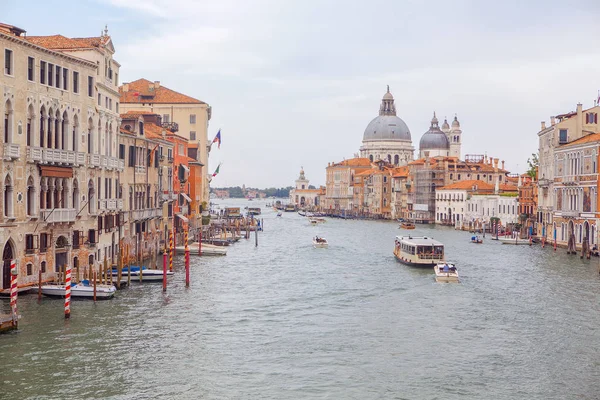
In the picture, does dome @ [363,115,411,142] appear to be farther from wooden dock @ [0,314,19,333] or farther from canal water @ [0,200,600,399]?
wooden dock @ [0,314,19,333]

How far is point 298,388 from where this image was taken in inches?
631

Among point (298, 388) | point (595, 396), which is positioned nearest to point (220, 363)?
point (298, 388)

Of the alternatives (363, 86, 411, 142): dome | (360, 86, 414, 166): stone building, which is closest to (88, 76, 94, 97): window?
(360, 86, 414, 166): stone building

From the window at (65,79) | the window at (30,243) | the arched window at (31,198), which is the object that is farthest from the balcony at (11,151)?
the window at (65,79)

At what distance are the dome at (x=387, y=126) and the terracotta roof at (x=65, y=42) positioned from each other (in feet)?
375

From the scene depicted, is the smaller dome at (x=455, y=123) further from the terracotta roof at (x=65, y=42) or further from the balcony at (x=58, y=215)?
the balcony at (x=58, y=215)

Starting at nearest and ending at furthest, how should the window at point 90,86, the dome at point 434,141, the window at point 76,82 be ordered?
the window at point 76,82, the window at point 90,86, the dome at point 434,141

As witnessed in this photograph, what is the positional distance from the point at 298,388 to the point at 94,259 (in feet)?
45.0

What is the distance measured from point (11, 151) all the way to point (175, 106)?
34.9 metres

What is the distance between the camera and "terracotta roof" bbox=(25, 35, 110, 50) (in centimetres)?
2739

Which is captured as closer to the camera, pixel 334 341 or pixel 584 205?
pixel 334 341

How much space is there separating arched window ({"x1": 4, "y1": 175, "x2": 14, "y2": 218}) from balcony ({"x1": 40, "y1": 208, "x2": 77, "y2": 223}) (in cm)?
162

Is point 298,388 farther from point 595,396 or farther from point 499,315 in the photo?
point 499,315

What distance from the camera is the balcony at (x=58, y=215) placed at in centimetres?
2450
